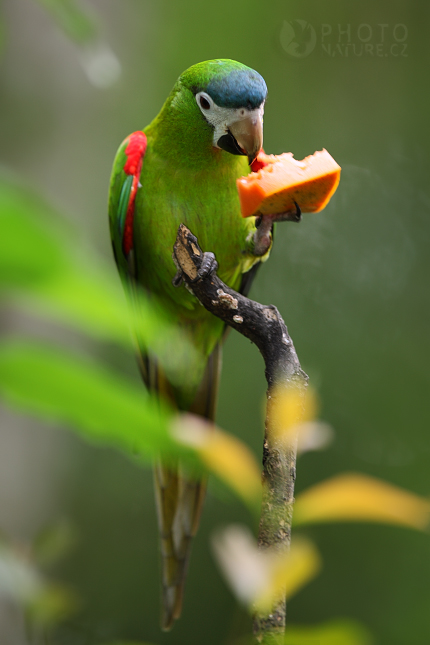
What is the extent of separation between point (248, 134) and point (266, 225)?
182mm

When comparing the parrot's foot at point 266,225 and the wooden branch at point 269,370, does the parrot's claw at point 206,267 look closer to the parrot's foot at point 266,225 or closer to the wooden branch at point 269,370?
the wooden branch at point 269,370

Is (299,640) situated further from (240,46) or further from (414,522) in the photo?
(240,46)

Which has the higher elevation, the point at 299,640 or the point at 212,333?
the point at 299,640

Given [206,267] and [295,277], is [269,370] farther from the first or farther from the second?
[295,277]

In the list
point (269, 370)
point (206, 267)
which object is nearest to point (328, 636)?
point (269, 370)

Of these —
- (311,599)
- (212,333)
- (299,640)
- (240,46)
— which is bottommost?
(311,599)

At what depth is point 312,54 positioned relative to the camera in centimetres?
272

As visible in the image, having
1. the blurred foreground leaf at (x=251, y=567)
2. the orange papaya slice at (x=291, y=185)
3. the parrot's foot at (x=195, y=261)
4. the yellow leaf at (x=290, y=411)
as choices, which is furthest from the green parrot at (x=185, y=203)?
the blurred foreground leaf at (x=251, y=567)

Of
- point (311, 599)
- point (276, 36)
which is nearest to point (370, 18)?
point (276, 36)

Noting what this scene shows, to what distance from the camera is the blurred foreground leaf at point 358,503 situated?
0.47 meters

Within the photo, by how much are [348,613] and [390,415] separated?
0.90 meters

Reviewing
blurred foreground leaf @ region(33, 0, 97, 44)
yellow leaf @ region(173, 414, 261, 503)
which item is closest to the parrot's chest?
blurred foreground leaf @ region(33, 0, 97, 44)

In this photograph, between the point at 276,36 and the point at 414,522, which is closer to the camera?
the point at 414,522

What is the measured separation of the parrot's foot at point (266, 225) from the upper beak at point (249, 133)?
136 millimetres
